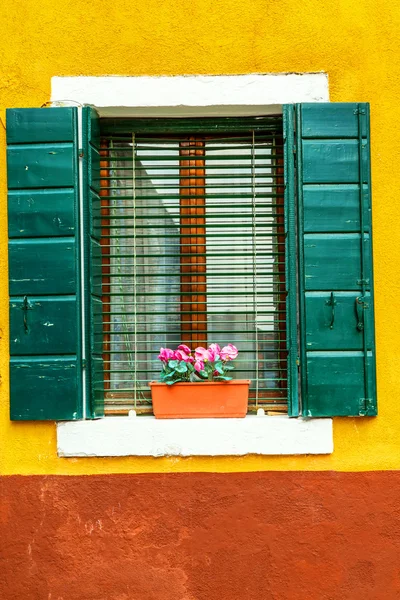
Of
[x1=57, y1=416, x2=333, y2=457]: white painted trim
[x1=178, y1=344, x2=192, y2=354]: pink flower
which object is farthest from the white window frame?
[x1=178, y1=344, x2=192, y2=354]: pink flower

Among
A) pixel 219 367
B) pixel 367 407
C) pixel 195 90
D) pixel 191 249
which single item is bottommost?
pixel 367 407

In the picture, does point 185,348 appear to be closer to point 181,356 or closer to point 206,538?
point 181,356

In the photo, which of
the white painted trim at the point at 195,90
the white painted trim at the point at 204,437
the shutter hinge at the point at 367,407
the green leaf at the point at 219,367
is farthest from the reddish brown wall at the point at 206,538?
the white painted trim at the point at 195,90

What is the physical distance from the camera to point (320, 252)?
419 cm

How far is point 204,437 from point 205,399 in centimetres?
19

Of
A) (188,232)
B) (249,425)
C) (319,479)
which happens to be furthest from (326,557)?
(188,232)

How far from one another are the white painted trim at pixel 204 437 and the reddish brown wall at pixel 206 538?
126 mm

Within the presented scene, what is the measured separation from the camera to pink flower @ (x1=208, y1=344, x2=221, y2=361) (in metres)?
4.24

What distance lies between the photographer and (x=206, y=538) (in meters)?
4.13

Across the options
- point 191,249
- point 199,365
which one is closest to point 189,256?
point 191,249

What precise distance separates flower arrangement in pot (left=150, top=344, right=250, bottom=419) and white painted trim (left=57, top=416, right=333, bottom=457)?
5 centimetres

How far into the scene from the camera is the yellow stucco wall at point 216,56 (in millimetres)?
4230

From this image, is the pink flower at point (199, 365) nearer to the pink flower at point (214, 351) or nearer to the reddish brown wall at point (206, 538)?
the pink flower at point (214, 351)

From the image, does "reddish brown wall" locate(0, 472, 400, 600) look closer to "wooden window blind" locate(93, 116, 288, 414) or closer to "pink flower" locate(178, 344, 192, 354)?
"wooden window blind" locate(93, 116, 288, 414)
